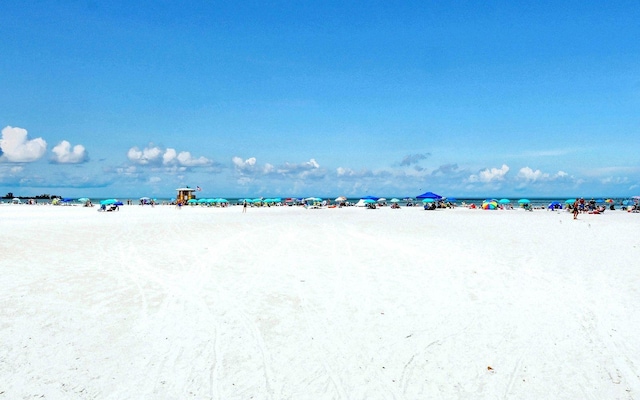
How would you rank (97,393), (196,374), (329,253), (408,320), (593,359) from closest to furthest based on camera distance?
(97,393), (196,374), (593,359), (408,320), (329,253)

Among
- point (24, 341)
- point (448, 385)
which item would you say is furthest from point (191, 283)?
point (448, 385)

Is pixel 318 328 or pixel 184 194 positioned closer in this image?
pixel 318 328

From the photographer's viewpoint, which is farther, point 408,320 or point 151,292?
point 151,292

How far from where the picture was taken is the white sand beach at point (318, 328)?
Answer: 13.7 ft

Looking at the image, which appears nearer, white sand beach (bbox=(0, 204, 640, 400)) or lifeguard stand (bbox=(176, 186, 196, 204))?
white sand beach (bbox=(0, 204, 640, 400))

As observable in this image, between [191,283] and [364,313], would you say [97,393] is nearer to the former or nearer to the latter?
[364,313]

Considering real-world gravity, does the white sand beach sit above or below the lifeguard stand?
below

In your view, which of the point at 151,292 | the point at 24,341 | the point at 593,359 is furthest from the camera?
the point at 151,292

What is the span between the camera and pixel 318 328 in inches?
228

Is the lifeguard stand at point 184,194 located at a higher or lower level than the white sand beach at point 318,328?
higher

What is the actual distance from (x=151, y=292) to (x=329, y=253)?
5.96m

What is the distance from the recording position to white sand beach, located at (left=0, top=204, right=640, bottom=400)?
418cm

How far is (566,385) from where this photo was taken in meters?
4.14

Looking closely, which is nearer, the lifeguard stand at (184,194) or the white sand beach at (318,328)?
the white sand beach at (318,328)
